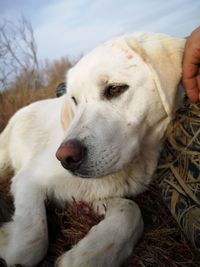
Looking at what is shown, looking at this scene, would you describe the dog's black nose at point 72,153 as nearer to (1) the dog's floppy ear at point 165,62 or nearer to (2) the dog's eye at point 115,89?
(2) the dog's eye at point 115,89

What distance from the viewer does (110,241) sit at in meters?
2.31

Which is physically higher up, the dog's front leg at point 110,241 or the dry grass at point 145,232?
the dog's front leg at point 110,241

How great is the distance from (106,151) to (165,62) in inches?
30.9

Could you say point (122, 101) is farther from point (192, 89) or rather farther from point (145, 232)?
point (145, 232)

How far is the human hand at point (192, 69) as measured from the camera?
2480 mm

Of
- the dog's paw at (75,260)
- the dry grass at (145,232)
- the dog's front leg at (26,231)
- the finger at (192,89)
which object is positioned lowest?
the dry grass at (145,232)

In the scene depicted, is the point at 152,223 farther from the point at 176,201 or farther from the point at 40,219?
the point at 40,219

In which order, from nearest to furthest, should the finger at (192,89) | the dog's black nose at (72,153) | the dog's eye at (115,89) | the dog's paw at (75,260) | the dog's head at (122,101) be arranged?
the dog's paw at (75,260) < the dog's black nose at (72,153) < the dog's head at (122,101) < the finger at (192,89) < the dog's eye at (115,89)

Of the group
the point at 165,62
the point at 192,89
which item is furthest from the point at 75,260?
the point at 165,62

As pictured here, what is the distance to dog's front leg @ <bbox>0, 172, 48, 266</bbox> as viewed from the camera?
2.39m

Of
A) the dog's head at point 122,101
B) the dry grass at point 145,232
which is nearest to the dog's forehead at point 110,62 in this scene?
the dog's head at point 122,101

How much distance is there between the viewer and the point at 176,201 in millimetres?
2365

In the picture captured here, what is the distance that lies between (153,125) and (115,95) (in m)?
0.36

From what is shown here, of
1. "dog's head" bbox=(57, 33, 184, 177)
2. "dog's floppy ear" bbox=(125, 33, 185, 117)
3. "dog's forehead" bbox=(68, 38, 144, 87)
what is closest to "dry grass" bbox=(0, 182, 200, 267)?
"dog's head" bbox=(57, 33, 184, 177)
